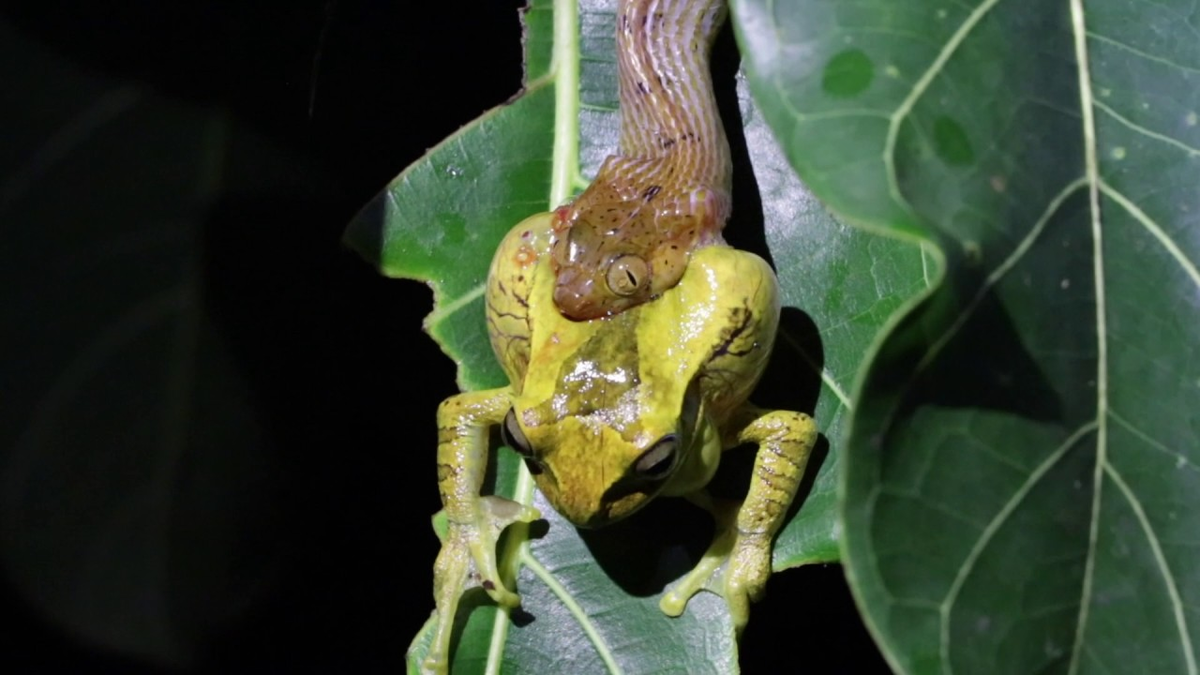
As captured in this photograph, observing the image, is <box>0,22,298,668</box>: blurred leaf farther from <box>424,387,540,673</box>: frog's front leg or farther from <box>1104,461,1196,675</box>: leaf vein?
<box>1104,461,1196,675</box>: leaf vein

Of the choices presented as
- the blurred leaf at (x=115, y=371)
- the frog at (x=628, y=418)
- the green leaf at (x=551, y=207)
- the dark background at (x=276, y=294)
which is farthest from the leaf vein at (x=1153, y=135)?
Answer: the blurred leaf at (x=115, y=371)

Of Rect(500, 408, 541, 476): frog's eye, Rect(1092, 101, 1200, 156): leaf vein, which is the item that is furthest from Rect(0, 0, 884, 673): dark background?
Rect(1092, 101, 1200, 156): leaf vein

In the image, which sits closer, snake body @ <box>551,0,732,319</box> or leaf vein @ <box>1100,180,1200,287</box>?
leaf vein @ <box>1100,180,1200,287</box>

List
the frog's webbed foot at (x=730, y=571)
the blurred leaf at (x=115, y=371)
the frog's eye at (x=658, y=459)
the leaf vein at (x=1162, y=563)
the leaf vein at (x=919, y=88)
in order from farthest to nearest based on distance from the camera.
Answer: the blurred leaf at (x=115, y=371), the frog's webbed foot at (x=730, y=571), the frog's eye at (x=658, y=459), the leaf vein at (x=1162, y=563), the leaf vein at (x=919, y=88)

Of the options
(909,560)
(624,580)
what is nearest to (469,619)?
(624,580)

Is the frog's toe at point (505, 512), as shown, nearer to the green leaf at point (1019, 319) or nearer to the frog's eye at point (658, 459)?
the frog's eye at point (658, 459)

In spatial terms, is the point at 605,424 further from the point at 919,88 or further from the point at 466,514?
the point at 919,88

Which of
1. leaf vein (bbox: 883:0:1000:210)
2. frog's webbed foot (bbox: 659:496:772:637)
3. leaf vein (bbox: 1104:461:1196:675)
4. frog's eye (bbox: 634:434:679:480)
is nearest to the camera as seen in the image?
leaf vein (bbox: 883:0:1000:210)
